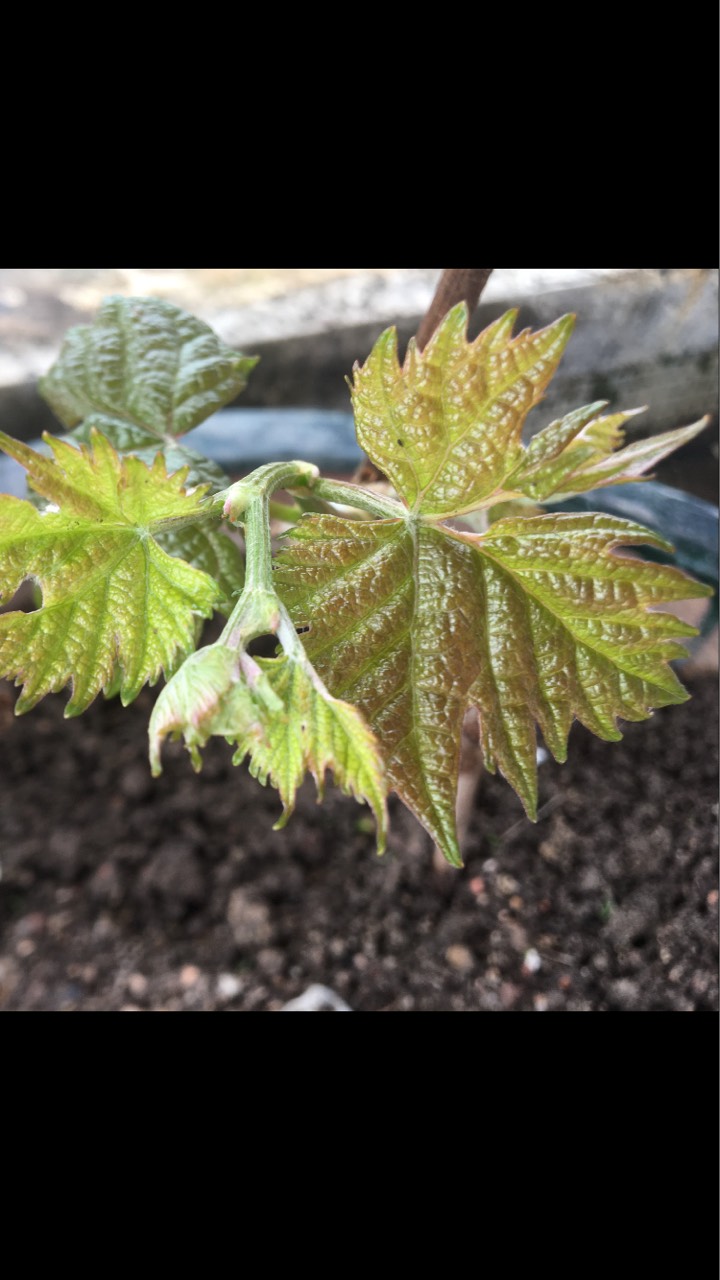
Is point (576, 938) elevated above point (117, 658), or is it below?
below

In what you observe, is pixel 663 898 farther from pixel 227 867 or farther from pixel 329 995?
pixel 227 867

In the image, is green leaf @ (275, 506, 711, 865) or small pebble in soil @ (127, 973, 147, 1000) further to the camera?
small pebble in soil @ (127, 973, 147, 1000)

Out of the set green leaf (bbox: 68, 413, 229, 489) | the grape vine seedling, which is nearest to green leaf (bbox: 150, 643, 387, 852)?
the grape vine seedling

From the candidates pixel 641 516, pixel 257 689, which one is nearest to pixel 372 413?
pixel 257 689

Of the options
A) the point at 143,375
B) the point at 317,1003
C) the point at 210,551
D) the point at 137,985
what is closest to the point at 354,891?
the point at 317,1003

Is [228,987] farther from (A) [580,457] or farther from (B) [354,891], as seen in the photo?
(A) [580,457]

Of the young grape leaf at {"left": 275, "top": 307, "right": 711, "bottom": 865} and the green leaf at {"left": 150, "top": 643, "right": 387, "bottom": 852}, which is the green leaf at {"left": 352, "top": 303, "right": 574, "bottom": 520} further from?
the green leaf at {"left": 150, "top": 643, "right": 387, "bottom": 852}
